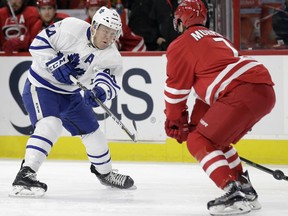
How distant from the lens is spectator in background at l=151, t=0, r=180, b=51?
6531 millimetres

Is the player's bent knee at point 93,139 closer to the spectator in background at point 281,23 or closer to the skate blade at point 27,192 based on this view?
the skate blade at point 27,192

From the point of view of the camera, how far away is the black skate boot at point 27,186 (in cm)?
464

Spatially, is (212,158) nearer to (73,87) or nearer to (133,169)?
(73,87)

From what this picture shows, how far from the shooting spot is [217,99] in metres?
4.14

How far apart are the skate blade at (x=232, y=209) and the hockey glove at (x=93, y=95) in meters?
0.94

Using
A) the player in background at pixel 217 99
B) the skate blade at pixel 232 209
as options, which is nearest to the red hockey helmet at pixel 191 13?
the player in background at pixel 217 99

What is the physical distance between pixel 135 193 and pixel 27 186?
61cm

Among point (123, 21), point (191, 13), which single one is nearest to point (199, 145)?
point (191, 13)

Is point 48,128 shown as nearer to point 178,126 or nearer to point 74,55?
point 74,55

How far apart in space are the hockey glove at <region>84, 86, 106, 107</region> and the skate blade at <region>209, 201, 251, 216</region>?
942 millimetres

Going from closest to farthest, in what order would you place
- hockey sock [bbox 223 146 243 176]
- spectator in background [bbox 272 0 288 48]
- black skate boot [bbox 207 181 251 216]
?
black skate boot [bbox 207 181 251 216] → hockey sock [bbox 223 146 243 176] → spectator in background [bbox 272 0 288 48]

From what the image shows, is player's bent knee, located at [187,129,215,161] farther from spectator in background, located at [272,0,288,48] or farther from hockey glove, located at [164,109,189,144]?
spectator in background, located at [272,0,288,48]

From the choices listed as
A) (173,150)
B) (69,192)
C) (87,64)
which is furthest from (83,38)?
(173,150)

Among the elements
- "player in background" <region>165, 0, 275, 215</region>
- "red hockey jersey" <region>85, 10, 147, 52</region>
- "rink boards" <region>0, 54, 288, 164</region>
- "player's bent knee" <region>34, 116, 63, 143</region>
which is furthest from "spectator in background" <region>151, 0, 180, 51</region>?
"player in background" <region>165, 0, 275, 215</region>
